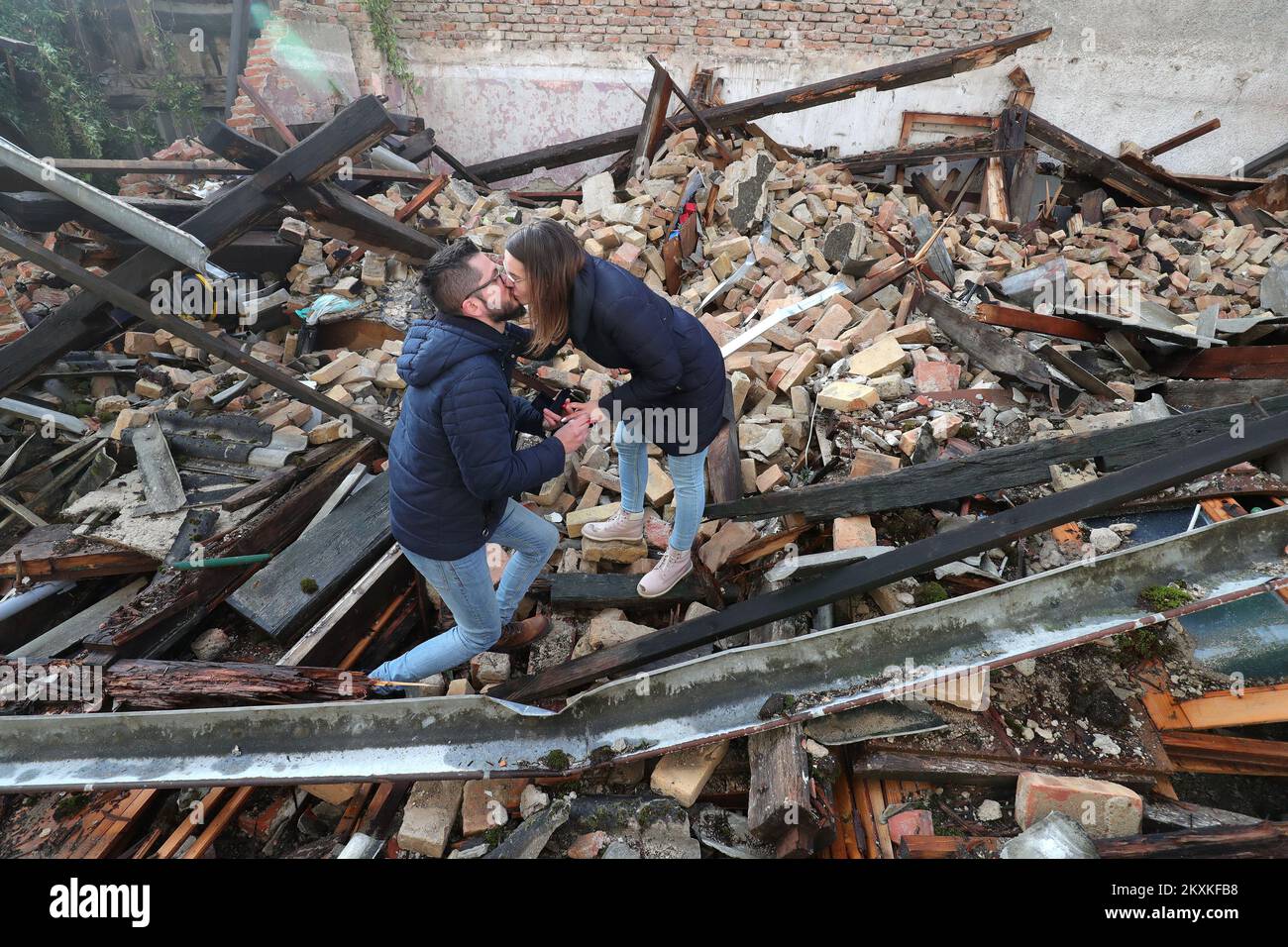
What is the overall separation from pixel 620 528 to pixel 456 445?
147cm

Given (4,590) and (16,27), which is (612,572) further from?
(16,27)

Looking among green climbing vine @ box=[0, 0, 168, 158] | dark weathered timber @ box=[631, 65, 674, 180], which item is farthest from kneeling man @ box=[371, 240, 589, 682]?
green climbing vine @ box=[0, 0, 168, 158]

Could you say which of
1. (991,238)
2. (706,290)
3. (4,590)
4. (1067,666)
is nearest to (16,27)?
(4,590)

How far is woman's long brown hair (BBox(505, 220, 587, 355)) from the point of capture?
218cm

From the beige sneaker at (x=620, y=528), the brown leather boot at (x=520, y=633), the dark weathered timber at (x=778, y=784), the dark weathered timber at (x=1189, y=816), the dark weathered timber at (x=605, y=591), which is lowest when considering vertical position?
the dark weathered timber at (x=1189, y=816)

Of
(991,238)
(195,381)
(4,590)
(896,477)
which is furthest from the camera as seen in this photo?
(991,238)

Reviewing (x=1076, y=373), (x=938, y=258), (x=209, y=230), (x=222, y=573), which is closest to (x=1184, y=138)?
(x=938, y=258)

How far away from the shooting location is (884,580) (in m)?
2.52

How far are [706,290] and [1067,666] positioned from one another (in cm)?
388

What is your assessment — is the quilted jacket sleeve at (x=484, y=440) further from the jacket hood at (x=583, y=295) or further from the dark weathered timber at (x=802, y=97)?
the dark weathered timber at (x=802, y=97)

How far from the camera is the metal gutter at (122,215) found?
3.53 metres

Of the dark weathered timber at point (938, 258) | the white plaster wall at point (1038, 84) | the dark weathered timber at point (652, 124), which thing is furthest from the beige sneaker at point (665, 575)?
the white plaster wall at point (1038, 84)

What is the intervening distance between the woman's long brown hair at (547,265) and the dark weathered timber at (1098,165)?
7.13m

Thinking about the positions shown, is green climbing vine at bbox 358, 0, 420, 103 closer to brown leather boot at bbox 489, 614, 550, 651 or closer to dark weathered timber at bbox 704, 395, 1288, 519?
brown leather boot at bbox 489, 614, 550, 651
